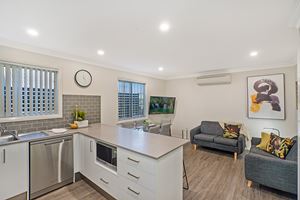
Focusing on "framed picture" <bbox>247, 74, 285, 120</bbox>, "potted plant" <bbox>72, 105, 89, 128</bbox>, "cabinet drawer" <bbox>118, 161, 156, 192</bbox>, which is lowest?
"cabinet drawer" <bbox>118, 161, 156, 192</bbox>

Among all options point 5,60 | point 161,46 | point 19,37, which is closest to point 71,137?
point 5,60

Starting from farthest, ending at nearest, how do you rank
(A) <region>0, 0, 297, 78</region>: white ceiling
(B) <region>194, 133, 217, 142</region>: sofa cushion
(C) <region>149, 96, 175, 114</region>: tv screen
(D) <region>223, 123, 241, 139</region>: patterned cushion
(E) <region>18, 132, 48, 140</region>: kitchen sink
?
(C) <region>149, 96, 175, 114</region>: tv screen
(B) <region>194, 133, 217, 142</region>: sofa cushion
(D) <region>223, 123, 241, 139</region>: patterned cushion
(E) <region>18, 132, 48, 140</region>: kitchen sink
(A) <region>0, 0, 297, 78</region>: white ceiling

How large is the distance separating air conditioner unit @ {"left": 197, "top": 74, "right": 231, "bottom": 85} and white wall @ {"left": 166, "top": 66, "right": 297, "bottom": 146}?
0.56 feet

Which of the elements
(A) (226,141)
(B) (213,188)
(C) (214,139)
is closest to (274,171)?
(B) (213,188)

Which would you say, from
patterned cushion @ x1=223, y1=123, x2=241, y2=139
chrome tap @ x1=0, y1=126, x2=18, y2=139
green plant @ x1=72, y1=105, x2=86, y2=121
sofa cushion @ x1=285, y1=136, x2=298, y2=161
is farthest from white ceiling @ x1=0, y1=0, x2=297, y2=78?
patterned cushion @ x1=223, y1=123, x2=241, y2=139

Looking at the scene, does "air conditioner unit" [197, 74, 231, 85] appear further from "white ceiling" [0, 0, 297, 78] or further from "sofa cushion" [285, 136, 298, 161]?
"sofa cushion" [285, 136, 298, 161]

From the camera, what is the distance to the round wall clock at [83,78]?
10.7ft

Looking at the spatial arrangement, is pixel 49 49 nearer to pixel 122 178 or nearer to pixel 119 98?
pixel 119 98

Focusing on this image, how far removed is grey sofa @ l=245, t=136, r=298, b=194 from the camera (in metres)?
2.13

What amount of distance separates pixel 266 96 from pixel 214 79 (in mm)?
1444

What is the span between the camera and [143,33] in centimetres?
220

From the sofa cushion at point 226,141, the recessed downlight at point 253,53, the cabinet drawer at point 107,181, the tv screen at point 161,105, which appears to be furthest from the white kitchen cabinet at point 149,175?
the tv screen at point 161,105

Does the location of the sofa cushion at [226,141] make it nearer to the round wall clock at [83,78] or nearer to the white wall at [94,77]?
the white wall at [94,77]

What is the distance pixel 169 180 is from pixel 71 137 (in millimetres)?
1897
